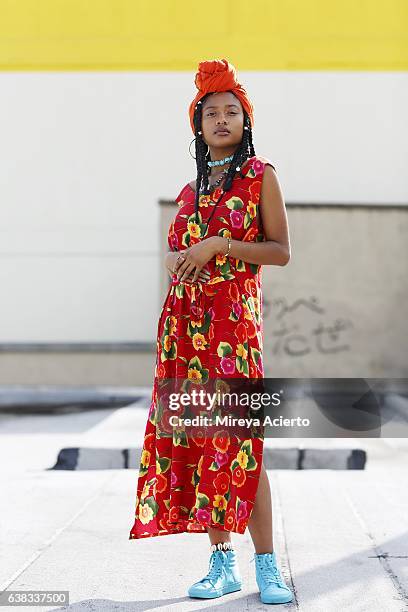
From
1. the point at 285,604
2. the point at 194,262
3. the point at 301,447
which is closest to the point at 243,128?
the point at 194,262

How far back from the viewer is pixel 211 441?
2.80 metres

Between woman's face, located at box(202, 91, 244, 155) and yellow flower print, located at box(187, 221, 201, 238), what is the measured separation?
0.28m

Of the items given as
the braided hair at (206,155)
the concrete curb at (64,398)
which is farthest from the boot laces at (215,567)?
the concrete curb at (64,398)

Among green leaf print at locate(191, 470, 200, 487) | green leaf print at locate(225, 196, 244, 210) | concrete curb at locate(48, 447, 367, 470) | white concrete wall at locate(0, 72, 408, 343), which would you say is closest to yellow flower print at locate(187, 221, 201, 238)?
green leaf print at locate(225, 196, 244, 210)

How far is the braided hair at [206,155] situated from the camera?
2893mm

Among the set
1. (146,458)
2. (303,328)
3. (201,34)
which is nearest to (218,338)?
(146,458)

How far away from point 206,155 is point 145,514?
4.09 feet

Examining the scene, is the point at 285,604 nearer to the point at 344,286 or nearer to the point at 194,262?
the point at 194,262

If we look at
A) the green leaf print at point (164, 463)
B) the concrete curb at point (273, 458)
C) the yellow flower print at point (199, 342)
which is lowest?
the concrete curb at point (273, 458)

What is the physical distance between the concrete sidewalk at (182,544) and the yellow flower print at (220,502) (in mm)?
311

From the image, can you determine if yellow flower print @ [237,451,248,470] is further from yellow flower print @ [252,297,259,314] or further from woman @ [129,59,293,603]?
yellow flower print @ [252,297,259,314]

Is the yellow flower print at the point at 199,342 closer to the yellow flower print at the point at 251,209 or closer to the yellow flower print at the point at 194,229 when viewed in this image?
the yellow flower print at the point at 194,229

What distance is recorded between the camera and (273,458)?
18.8 feet

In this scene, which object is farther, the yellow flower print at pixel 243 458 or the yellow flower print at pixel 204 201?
the yellow flower print at pixel 204 201
